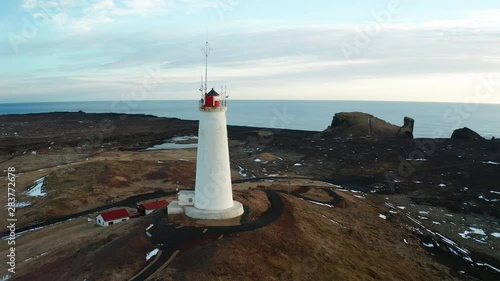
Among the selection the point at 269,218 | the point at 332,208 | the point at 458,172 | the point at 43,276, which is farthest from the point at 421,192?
the point at 43,276

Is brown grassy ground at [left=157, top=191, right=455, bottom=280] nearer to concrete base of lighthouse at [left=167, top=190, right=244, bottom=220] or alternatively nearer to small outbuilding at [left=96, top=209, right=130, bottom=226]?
concrete base of lighthouse at [left=167, top=190, right=244, bottom=220]

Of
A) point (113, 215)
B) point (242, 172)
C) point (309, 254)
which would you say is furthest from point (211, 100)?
point (242, 172)

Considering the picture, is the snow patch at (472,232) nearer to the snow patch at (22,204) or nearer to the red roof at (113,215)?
the red roof at (113,215)

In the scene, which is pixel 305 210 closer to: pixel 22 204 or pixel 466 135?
pixel 22 204

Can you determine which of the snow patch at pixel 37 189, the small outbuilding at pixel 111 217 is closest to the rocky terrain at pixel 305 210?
the snow patch at pixel 37 189

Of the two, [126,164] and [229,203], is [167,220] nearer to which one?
[229,203]
